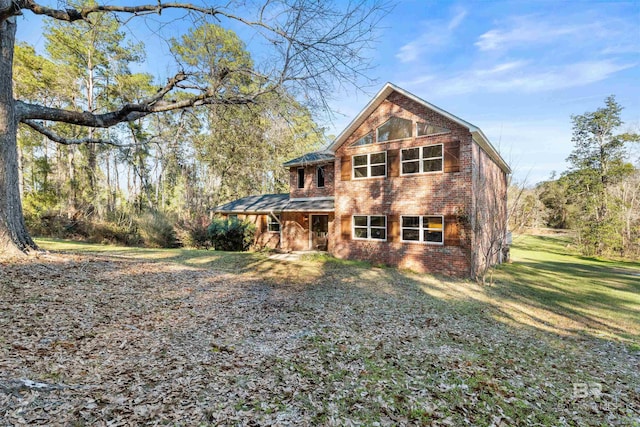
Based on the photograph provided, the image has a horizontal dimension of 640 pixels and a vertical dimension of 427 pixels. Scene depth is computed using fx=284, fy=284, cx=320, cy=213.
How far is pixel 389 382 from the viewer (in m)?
3.89

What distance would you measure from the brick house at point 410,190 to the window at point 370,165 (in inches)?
2.0

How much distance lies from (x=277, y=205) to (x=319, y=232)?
3212mm

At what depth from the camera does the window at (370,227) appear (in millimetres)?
14047

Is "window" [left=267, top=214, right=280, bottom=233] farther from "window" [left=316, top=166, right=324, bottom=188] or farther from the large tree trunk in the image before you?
the large tree trunk

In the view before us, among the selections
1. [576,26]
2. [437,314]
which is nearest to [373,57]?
[437,314]

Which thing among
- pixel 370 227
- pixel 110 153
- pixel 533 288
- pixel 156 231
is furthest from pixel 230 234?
pixel 110 153

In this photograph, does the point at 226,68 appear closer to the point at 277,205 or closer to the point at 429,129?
the point at 429,129

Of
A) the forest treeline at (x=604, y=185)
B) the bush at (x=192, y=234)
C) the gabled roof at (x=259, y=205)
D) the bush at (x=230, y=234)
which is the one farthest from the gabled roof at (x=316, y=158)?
the forest treeline at (x=604, y=185)

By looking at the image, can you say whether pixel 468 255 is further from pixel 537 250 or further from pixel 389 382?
pixel 537 250

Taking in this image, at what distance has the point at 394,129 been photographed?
13656 millimetres

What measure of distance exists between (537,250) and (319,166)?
23.8 metres

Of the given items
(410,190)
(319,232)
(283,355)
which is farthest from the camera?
(319,232)

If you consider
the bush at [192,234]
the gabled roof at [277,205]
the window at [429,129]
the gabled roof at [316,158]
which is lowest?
the bush at [192,234]

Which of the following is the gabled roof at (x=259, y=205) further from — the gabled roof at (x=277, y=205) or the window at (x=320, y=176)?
the window at (x=320, y=176)
